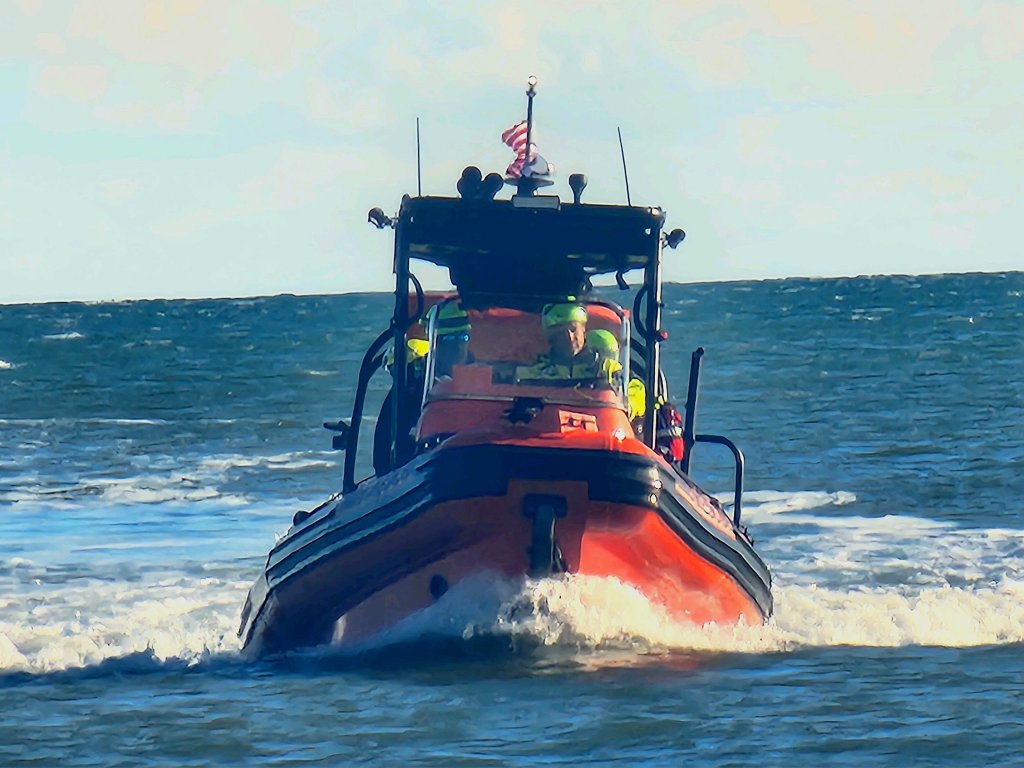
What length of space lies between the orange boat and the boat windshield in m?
0.01

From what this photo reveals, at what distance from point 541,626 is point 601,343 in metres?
1.56

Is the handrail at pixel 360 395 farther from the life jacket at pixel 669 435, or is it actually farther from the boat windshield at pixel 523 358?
the life jacket at pixel 669 435

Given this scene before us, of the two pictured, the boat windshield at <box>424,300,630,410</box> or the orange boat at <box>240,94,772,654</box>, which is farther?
the boat windshield at <box>424,300,630,410</box>

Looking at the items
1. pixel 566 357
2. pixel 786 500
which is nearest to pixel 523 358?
pixel 566 357

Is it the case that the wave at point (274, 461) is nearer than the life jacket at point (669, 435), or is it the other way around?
the life jacket at point (669, 435)

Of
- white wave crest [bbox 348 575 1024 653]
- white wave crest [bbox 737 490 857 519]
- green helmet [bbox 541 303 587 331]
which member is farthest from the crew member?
white wave crest [bbox 737 490 857 519]

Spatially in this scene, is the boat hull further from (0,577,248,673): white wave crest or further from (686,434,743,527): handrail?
(0,577,248,673): white wave crest

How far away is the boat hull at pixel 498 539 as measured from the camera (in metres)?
11.9

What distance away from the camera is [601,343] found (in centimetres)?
1289

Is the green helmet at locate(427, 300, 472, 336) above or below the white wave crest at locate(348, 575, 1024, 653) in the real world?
above

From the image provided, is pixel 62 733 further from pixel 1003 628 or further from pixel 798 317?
pixel 798 317

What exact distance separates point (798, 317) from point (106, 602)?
58.4m

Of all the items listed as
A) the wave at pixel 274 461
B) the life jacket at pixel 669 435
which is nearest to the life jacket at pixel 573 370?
the life jacket at pixel 669 435

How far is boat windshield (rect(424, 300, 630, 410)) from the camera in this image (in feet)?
41.7
